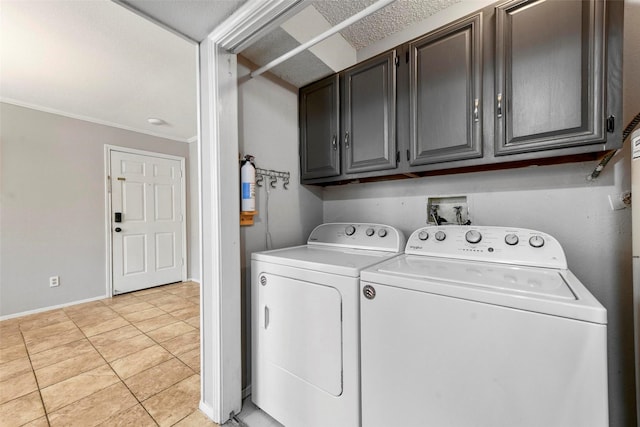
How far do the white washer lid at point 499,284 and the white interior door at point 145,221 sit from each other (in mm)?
3973

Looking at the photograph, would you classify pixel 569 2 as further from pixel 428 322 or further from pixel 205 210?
pixel 205 210

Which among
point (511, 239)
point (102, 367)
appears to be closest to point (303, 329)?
point (511, 239)

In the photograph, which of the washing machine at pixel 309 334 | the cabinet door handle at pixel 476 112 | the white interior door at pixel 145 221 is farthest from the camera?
the white interior door at pixel 145 221

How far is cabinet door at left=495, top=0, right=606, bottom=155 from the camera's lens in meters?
1.01

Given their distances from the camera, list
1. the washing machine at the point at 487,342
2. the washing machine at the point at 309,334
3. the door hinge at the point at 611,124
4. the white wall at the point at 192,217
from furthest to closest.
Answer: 1. the white wall at the point at 192,217
2. the washing machine at the point at 309,334
3. the door hinge at the point at 611,124
4. the washing machine at the point at 487,342

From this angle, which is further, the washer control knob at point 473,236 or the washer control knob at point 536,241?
the washer control knob at point 473,236

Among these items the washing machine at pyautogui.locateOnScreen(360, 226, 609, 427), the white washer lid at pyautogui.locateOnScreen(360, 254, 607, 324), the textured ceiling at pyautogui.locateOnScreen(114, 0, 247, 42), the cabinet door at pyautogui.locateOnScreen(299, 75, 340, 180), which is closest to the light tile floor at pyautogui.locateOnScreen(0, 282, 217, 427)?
the washing machine at pyautogui.locateOnScreen(360, 226, 609, 427)

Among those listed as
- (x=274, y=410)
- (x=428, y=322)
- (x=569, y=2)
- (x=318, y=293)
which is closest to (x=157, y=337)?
(x=274, y=410)

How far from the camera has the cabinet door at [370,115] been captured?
1.54m

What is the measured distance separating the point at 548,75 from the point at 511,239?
0.73 meters

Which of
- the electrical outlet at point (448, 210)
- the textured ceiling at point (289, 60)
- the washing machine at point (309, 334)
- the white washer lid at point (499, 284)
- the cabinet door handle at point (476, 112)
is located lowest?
the washing machine at point (309, 334)

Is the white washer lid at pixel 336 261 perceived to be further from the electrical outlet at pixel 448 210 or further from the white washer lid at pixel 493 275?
the electrical outlet at pixel 448 210

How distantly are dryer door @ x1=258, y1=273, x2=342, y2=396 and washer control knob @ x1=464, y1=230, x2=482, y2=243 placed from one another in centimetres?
76

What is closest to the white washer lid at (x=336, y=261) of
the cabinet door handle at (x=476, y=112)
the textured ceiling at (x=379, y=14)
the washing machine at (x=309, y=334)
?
the washing machine at (x=309, y=334)
